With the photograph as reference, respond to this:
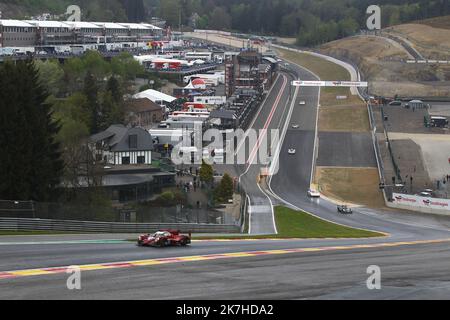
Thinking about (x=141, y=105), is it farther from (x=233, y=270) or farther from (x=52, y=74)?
(x=233, y=270)

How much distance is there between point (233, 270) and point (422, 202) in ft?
117

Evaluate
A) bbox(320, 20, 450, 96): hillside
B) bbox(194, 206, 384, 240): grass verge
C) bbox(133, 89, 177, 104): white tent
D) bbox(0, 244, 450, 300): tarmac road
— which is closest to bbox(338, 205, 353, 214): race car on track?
bbox(194, 206, 384, 240): grass verge

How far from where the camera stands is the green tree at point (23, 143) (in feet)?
113

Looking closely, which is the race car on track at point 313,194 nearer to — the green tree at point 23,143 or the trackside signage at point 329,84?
the green tree at point 23,143

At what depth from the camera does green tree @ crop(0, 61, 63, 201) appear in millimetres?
34594

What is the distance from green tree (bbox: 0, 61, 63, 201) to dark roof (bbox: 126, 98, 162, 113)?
48.1 metres

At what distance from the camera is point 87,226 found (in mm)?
32000

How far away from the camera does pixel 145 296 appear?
53.7 feet

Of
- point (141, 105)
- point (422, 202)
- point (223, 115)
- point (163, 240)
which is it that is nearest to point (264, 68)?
point (141, 105)

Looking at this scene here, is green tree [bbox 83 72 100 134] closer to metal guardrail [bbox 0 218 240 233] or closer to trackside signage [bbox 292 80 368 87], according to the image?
metal guardrail [bbox 0 218 240 233]
